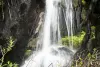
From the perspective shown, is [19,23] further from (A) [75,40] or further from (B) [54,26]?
(A) [75,40]

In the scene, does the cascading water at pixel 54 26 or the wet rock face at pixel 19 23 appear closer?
the wet rock face at pixel 19 23

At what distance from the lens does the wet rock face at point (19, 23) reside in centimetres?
1276

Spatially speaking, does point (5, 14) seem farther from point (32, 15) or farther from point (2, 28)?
point (32, 15)

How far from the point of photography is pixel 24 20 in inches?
521

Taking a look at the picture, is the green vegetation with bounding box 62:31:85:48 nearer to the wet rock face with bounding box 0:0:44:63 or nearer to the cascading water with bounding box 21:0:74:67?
the cascading water with bounding box 21:0:74:67

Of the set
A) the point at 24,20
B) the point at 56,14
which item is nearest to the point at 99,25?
the point at 24,20

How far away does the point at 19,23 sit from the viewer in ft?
42.7

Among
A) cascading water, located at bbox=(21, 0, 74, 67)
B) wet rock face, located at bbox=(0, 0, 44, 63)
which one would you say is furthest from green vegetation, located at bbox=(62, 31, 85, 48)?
wet rock face, located at bbox=(0, 0, 44, 63)

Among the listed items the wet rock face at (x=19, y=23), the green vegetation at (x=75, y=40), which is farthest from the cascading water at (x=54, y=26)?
the wet rock face at (x=19, y=23)

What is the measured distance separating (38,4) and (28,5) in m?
1.00

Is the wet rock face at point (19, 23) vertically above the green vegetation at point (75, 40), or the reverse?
the wet rock face at point (19, 23)

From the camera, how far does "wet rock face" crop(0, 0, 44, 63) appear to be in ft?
41.9

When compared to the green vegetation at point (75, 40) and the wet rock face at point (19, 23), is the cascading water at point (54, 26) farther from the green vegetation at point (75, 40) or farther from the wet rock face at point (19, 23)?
the wet rock face at point (19, 23)

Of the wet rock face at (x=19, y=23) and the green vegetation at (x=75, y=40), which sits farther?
the green vegetation at (x=75, y=40)
